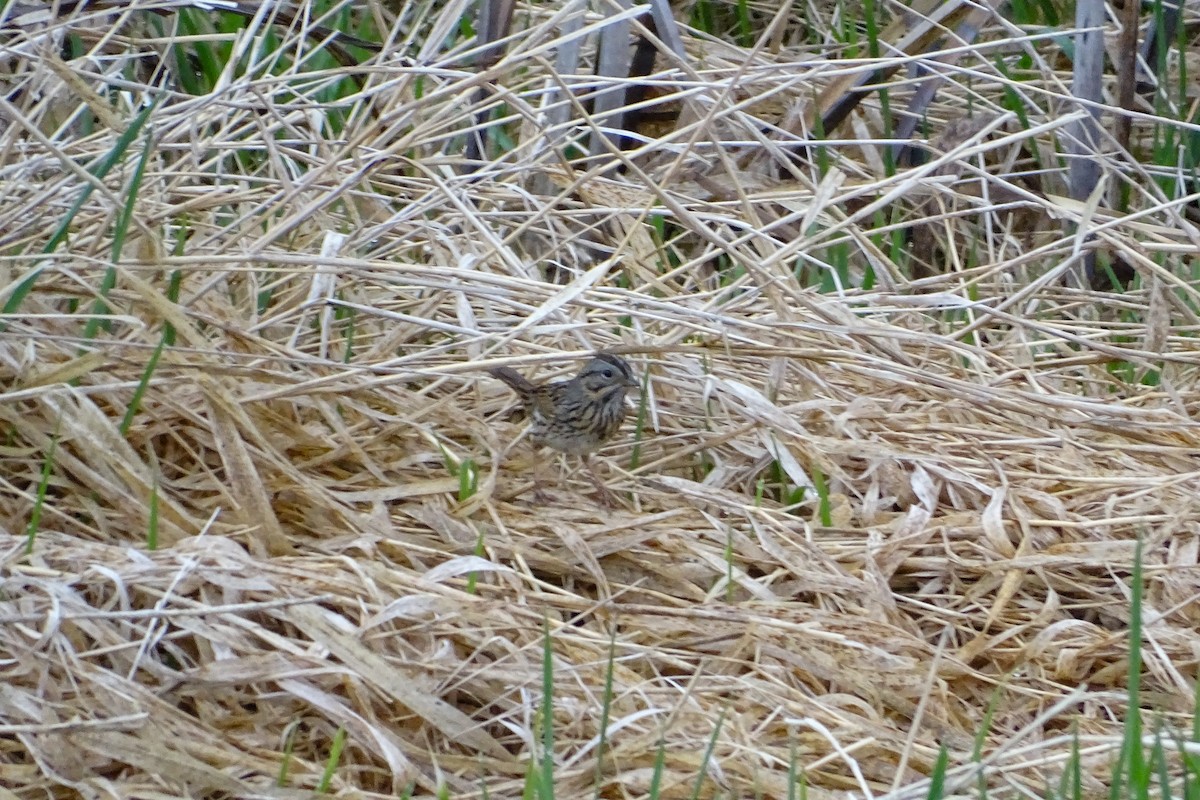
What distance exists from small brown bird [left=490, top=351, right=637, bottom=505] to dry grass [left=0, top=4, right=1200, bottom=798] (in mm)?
106

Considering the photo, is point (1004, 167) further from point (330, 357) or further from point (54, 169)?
point (54, 169)

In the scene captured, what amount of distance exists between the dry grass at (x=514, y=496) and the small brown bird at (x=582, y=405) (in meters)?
0.11

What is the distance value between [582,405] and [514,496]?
26 cm

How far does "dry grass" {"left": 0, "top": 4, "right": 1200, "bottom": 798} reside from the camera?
8.79ft

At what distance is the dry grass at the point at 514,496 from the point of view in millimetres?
2678

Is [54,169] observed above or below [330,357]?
above

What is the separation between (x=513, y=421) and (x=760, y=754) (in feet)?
5.40

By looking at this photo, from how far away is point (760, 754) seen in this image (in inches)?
102

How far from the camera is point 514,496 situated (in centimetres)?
363

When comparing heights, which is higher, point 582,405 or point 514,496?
point 582,405

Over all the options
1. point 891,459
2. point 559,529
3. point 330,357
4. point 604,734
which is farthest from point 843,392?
point 604,734

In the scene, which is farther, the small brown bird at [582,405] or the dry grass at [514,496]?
the small brown bird at [582,405]

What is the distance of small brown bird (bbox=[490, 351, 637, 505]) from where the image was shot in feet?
11.8

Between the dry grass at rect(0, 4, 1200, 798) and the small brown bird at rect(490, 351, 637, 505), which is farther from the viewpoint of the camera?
the small brown bird at rect(490, 351, 637, 505)
